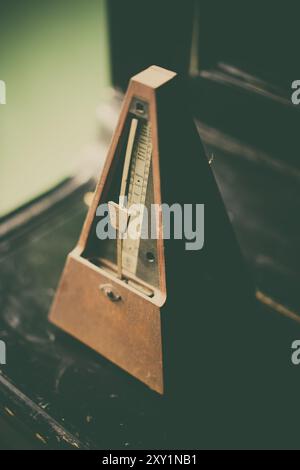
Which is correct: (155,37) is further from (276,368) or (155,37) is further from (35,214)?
(276,368)

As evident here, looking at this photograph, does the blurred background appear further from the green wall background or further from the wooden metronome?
the green wall background

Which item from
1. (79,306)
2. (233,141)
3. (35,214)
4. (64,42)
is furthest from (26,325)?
(64,42)

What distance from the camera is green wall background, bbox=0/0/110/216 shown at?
1.88 metres

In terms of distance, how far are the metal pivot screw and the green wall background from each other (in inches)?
38.2

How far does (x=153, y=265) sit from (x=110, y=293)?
0.09 meters

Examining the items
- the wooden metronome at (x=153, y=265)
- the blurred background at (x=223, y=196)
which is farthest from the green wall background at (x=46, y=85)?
the wooden metronome at (x=153, y=265)

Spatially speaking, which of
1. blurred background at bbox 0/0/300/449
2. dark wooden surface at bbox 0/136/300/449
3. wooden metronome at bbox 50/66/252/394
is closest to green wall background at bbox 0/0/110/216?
blurred background at bbox 0/0/300/449

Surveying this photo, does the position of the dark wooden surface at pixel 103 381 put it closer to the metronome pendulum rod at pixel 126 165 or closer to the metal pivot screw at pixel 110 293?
the metal pivot screw at pixel 110 293

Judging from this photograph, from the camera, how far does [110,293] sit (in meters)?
0.87

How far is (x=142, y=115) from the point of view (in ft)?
2.35

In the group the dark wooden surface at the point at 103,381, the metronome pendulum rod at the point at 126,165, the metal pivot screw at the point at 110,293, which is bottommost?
the dark wooden surface at the point at 103,381

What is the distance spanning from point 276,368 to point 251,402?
0.27ft

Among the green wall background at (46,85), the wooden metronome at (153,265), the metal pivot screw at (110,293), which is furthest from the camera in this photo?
the green wall background at (46,85)

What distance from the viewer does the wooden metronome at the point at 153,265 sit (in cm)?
72
